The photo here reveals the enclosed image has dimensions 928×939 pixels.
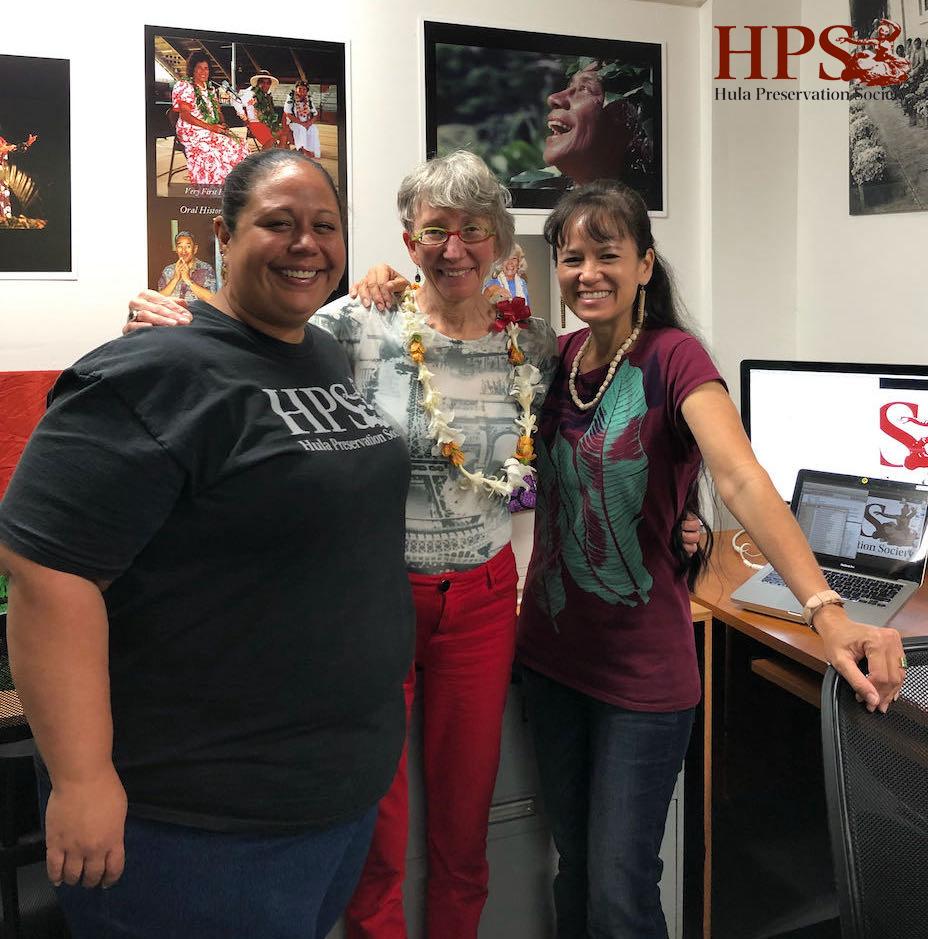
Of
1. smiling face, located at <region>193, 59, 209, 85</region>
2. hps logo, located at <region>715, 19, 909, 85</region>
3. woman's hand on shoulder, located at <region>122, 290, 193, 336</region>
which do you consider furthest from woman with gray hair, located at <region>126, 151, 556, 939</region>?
hps logo, located at <region>715, 19, 909, 85</region>

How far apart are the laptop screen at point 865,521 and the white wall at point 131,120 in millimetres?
1035

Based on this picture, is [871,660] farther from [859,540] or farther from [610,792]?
[859,540]

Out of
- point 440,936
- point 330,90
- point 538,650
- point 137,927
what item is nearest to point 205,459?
point 137,927

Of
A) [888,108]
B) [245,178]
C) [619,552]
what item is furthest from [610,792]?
[888,108]

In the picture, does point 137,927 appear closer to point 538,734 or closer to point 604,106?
point 538,734

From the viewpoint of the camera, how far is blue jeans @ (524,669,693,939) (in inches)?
57.7

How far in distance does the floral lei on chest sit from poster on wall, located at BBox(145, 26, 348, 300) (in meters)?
0.77

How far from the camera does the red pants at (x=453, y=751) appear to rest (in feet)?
4.99

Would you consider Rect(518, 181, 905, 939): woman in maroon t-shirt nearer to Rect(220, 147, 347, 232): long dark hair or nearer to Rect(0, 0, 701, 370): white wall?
Rect(220, 147, 347, 232): long dark hair

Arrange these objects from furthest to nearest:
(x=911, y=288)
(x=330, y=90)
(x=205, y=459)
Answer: (x=911, y=288) → (x=330, y=90) → (x=205, y=459)

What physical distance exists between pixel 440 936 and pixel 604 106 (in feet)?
6.86

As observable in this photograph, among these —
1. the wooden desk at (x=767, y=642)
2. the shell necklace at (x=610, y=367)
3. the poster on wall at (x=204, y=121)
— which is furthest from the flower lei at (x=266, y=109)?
the wooden desk at (x=767, y=642)

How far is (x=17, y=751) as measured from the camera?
1793 millimetres

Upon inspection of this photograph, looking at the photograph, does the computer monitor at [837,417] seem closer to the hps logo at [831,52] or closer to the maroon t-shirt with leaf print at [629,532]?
the hps logo at [831,52]
